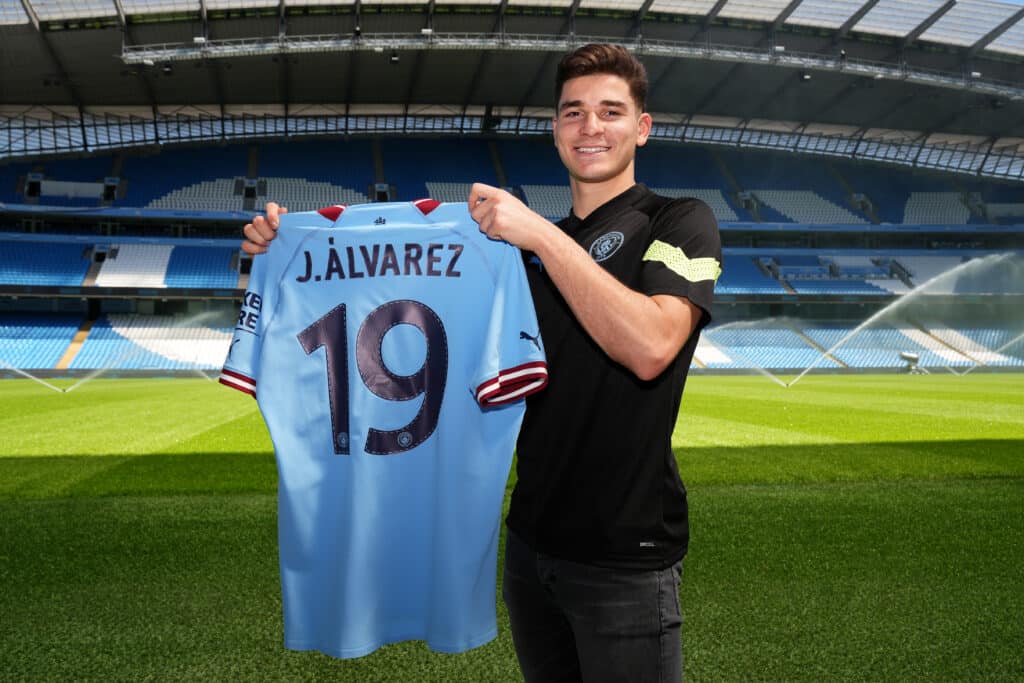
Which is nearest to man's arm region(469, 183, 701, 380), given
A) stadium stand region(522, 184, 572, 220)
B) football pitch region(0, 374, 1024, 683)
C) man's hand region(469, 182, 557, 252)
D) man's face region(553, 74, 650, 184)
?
man's hand region(469, 182, 557, 252)

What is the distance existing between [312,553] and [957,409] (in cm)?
1452

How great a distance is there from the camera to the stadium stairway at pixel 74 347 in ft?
92.5

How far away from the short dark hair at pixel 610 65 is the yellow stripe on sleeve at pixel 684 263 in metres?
0.40

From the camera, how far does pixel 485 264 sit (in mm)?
2039

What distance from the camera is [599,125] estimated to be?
1655mm

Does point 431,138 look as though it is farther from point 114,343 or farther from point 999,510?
point 999,510

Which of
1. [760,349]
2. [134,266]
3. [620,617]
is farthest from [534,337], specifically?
[134,266]

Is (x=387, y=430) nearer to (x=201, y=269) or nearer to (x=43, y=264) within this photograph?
(x=201, y=269)

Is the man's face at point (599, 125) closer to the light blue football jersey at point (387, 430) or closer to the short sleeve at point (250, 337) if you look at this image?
the light blue football jersey at point (387, 430)

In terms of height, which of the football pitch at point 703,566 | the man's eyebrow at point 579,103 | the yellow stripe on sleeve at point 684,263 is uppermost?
the man's eyebrow at point 579,103

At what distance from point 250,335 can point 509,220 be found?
105 centimetres

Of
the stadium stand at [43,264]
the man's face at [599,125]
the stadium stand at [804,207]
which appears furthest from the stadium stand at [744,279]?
the man's face at [599,125]

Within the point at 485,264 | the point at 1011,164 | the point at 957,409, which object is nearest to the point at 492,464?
the point at 485,264

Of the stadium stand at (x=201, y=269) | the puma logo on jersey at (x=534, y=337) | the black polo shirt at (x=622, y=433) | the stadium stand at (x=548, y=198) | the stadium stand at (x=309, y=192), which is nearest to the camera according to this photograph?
A: the black polo shirt at (x=622, y=433)
